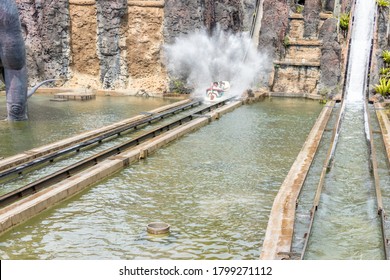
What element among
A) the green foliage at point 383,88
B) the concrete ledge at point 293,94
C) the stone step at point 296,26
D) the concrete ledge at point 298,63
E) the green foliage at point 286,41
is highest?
the stone step at point 296,26

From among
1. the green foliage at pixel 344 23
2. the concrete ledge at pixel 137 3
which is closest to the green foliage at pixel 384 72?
the green foliage at pixel 344 23

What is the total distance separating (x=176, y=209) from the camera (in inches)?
419

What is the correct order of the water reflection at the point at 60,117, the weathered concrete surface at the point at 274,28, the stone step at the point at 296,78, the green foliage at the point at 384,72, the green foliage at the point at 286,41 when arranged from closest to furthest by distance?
the water reflection at the point at 60,117 → the green foliage at the point at 384,72 → the stone step at the point at 296,78 → the weathered concrete surface at the point at 274,28 → the green foliage at the point at 286,41

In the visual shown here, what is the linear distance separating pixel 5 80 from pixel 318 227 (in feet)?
44.1

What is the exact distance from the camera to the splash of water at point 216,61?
30953 mm

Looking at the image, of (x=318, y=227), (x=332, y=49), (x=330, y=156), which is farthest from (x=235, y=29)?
(x=318, y=227)

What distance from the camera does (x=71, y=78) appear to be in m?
32.2

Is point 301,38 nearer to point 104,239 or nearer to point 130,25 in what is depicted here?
point 130,25

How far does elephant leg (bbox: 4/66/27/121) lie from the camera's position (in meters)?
19.3

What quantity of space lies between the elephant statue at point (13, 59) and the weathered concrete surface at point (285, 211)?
9.74 meters

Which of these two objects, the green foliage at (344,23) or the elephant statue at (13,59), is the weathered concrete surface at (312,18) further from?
the elephant statue at (13,59)

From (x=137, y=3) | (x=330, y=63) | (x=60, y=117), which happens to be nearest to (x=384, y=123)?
(x=330, y=63)

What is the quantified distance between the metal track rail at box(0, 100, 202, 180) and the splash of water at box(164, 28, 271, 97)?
6435 mm

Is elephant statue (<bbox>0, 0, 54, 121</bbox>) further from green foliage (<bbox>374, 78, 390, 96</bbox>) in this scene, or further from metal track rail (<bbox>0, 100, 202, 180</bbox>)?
green foliage (<bbox>374, 78, 390, 96</bbox>)
